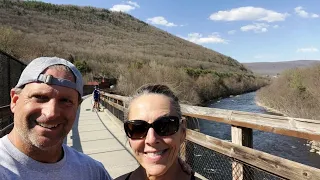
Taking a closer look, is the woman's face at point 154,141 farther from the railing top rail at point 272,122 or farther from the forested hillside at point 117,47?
the forested hillside at point 117,47

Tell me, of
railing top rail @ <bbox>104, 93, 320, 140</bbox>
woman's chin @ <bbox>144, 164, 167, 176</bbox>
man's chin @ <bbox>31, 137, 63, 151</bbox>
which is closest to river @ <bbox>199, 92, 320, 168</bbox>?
railing top rail @ <bbox>104, 93, 320, 140</bbox>

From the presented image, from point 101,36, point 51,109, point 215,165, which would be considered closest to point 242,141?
point 51,109

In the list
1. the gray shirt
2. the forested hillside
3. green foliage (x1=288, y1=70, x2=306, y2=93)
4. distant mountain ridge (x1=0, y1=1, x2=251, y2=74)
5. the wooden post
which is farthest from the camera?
distant mountain ridge (x1=0, y1=1, x2=251, y2=74)

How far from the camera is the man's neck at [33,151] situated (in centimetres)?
173

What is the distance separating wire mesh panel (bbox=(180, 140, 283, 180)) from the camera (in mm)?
3285

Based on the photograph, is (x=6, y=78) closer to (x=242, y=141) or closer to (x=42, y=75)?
(x=242, y=141)

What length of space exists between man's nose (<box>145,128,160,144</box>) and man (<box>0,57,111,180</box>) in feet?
1.53

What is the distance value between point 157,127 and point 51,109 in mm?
571

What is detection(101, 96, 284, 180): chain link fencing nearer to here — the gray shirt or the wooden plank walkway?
the wooden plank walkway

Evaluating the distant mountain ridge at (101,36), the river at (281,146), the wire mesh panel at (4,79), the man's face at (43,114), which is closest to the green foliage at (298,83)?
the river at (281,146)

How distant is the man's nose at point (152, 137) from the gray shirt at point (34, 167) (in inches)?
18.3

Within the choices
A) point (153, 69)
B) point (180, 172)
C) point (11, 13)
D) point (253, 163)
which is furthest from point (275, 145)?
point (11, 13)

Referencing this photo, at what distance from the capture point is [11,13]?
10319 centimetres

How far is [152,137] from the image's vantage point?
175 centimetres
